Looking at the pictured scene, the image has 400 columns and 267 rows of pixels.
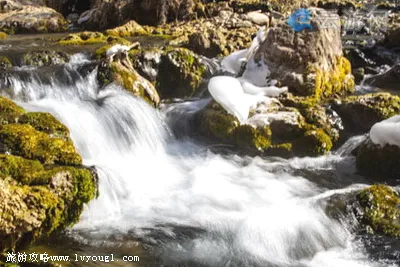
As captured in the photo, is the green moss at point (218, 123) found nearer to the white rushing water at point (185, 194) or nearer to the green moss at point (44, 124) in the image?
the white rushing water at point (185, 194)

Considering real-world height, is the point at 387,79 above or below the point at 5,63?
below

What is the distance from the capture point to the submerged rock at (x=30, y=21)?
81.6ft

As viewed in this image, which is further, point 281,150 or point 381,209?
point 281,150

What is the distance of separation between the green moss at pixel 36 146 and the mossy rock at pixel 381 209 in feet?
15.0

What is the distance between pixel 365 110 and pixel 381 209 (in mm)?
4105

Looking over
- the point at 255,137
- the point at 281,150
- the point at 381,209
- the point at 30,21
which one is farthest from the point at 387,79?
the point at 30,21

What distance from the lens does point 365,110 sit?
1000cm

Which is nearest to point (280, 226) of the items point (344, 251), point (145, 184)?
point (344, 251)

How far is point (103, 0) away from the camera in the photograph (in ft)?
103

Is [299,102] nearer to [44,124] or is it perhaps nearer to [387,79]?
[44,124]

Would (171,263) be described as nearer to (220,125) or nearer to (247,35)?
(220,125)

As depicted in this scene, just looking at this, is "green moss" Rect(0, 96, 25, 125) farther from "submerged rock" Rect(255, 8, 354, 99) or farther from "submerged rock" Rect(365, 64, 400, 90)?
"submerged rock" Rect(365, 64, 400, 90)

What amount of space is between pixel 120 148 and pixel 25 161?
358 centimetres

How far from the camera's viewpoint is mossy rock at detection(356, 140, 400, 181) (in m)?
8.09
